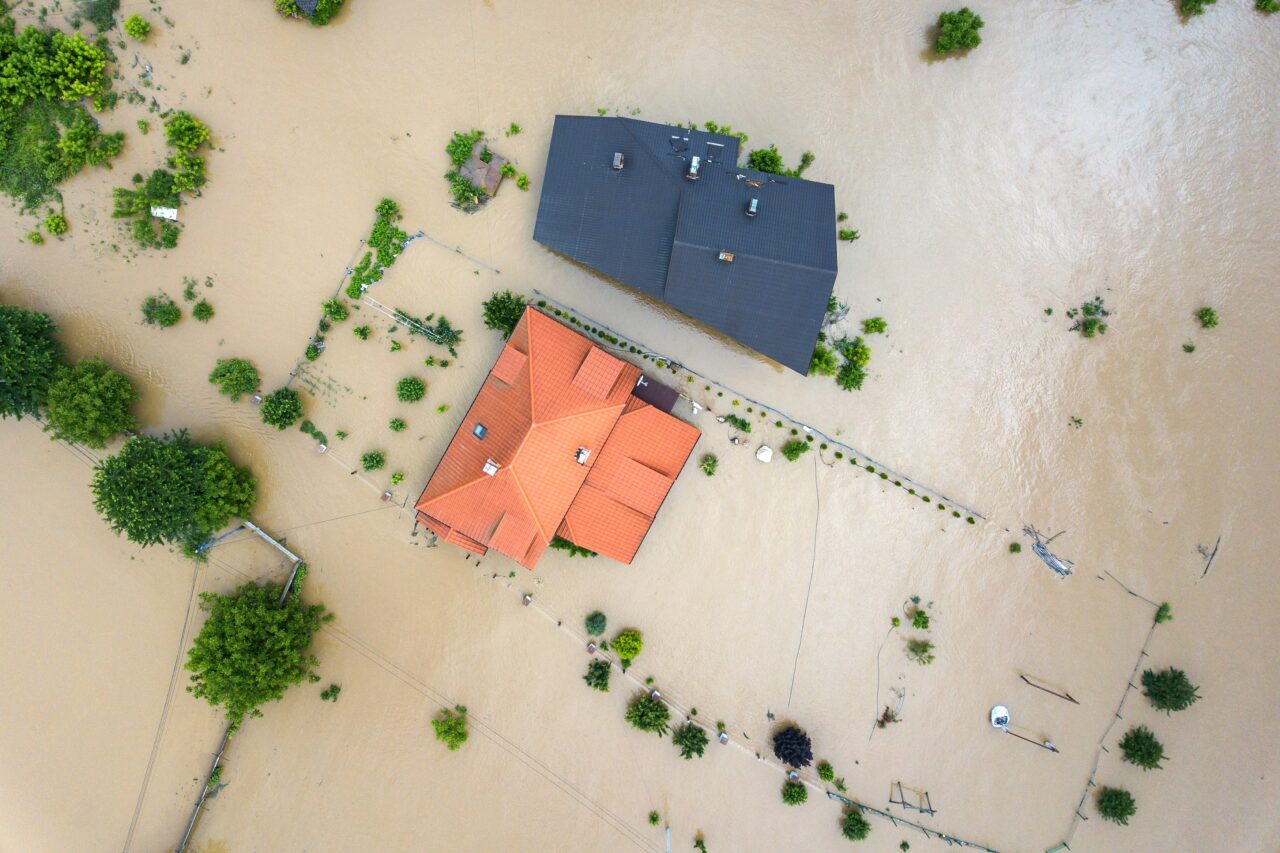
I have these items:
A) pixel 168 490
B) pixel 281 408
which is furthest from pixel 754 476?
pixel 168 490

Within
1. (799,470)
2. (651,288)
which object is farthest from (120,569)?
(799,470)

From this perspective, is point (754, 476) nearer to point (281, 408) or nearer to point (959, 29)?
point (281, 408)

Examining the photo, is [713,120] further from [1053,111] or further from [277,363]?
[277,363]

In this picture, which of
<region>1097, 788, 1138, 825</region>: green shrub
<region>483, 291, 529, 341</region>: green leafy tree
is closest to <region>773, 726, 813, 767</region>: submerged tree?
<region>1097, 788, 1138, 825</region>: green shrub

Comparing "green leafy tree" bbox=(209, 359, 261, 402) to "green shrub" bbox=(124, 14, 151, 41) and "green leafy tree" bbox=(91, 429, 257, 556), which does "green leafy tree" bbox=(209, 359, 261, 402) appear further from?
"green shrub" bbox=(124, 14, 151, 41)

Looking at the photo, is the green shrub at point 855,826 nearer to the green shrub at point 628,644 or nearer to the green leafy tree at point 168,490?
the green shrub at point 628,644

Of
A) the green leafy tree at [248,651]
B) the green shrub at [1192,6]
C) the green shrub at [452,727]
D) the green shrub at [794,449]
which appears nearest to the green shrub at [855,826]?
the green shrub at [794,449]
